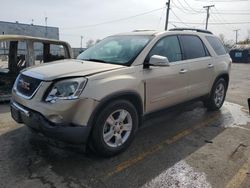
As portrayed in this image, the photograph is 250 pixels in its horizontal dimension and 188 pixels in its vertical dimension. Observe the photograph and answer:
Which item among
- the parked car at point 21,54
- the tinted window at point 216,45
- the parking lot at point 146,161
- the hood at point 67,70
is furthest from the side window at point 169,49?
the parked car at point 21,54

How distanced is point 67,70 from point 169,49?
6.67 ft

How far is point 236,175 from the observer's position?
379 cm

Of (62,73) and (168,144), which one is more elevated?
(62,73)

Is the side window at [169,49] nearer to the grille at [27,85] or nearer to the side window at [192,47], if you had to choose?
the side window at [192,47]

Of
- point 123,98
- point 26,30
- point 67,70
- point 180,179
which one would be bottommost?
point 180,179

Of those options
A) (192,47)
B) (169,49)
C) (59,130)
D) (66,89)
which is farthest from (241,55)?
(59,130)

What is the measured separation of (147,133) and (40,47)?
498 centimetres

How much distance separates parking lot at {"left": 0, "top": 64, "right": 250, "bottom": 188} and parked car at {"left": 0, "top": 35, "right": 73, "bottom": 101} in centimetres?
225

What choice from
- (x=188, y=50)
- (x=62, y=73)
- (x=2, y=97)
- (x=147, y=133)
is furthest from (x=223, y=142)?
(x=2, y=97)

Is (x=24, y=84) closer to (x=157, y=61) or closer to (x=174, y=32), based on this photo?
(x=157, y=61)

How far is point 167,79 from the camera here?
4.88 metres

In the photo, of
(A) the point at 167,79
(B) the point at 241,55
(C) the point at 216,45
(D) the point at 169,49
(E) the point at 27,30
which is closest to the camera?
(A) the point at 167,79

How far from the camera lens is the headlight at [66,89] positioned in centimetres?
367

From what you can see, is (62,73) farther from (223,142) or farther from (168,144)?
(223,142)
